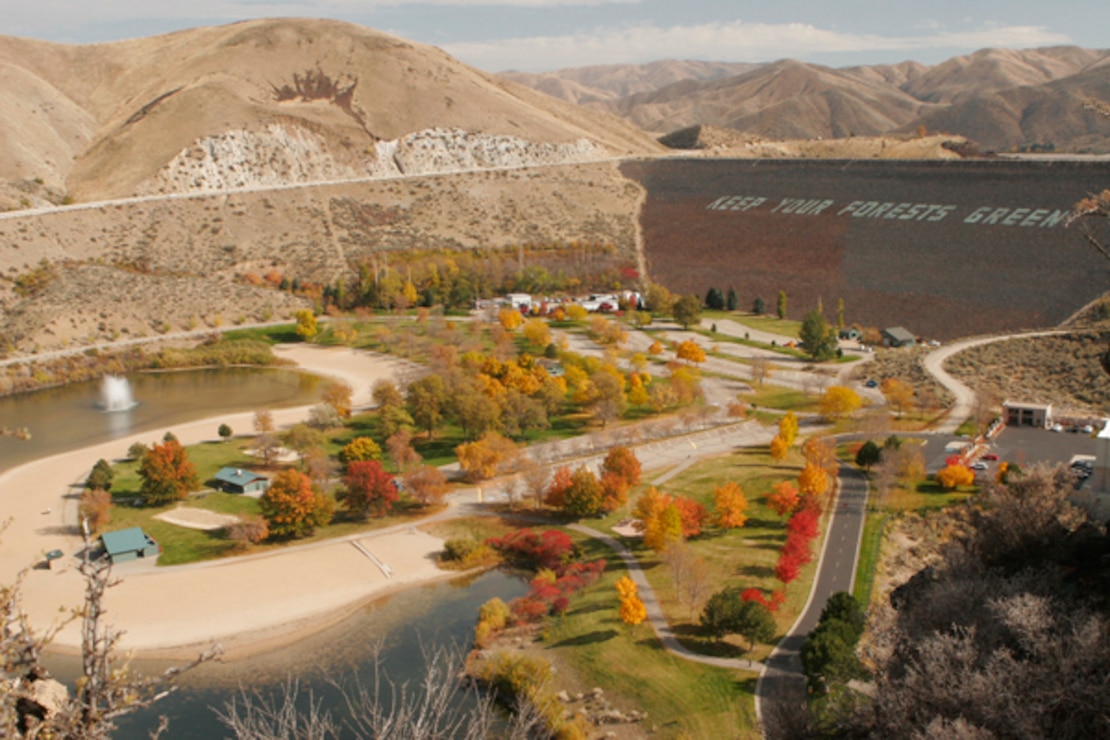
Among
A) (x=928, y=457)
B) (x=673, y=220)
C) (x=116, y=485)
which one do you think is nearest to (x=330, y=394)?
(x=116, y=485)

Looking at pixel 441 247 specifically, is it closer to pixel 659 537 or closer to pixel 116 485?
pixel 116 485

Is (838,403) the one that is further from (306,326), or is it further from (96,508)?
(306,326)

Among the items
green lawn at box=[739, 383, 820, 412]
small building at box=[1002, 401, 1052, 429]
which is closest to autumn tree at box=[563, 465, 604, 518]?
green lawn at box=[739, 383, 820, 412]

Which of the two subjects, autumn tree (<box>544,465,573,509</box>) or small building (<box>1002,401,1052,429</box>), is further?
small building (<box>1002,401,1052,429</box>)

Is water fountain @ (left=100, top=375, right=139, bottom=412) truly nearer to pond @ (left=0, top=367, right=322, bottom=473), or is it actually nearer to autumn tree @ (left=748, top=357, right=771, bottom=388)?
pond @ (left=0, top=367, right=322, bottom=473)

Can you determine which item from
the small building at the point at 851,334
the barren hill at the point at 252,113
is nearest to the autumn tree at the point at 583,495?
the small building at the point at 851,334

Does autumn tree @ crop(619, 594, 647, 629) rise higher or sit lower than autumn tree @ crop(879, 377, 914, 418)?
lower
